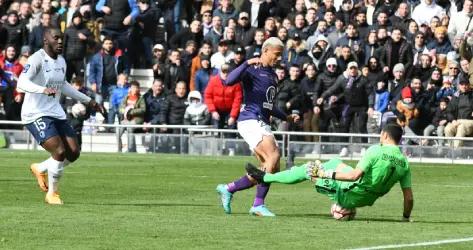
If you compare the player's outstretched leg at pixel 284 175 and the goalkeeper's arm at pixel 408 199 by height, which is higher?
the player's outstretched leg at pixel 284 175

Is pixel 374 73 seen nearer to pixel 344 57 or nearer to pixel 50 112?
pixel 344 57

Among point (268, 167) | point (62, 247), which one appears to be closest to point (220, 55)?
point (268, 167)

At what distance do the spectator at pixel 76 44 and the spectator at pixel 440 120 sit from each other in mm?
10097

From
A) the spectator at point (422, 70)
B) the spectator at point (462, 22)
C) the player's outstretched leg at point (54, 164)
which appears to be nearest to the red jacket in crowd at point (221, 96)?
the spectator at point (422, 70)

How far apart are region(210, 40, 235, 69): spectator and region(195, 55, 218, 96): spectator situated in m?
0.16

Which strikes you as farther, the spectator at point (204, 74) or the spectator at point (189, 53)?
the spectator at point (189, 53)

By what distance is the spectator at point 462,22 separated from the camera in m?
33.9

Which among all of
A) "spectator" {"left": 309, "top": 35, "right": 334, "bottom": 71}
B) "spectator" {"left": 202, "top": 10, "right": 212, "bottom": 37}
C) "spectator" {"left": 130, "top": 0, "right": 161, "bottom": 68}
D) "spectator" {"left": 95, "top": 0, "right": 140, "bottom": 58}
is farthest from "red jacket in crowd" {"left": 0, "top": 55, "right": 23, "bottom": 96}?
"spectator" {"left": 309, "top": 35, "right": 334, "bottom": 71}

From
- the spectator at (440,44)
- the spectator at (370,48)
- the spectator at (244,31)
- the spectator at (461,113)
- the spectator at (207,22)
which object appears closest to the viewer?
the spectator at (461,113)

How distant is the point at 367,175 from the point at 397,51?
56.8 feet

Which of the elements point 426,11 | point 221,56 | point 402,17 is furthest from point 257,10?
point 426,11

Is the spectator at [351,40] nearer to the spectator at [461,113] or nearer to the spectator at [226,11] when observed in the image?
the spectator at [461,113]

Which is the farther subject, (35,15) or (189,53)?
(35,15)

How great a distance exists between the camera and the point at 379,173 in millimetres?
16844
